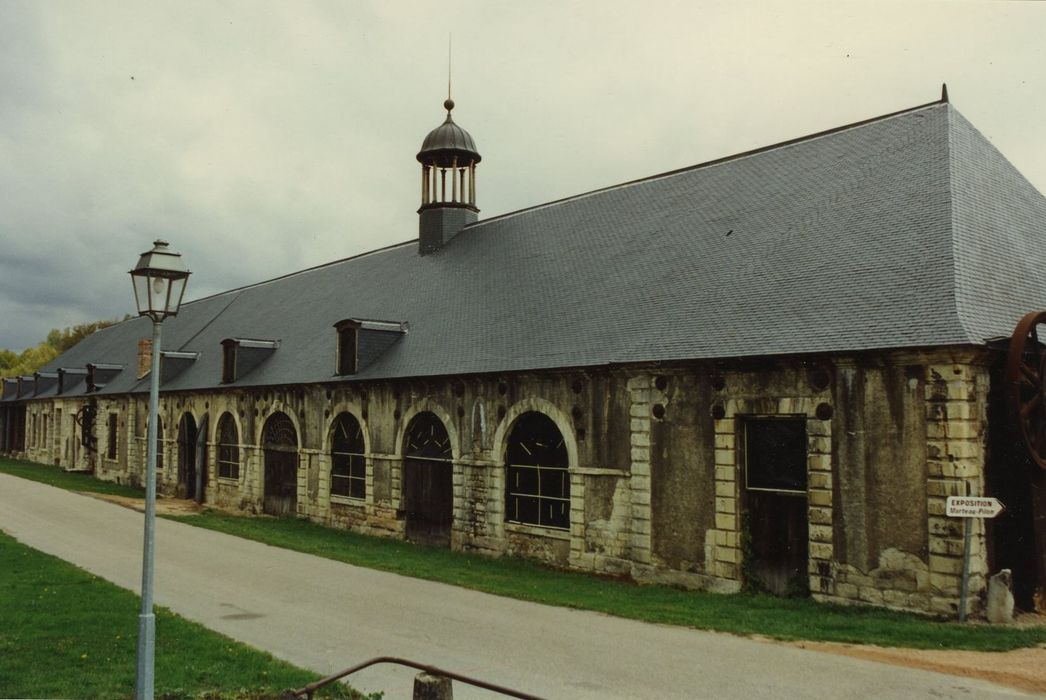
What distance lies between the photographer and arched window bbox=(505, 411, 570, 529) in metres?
17.8

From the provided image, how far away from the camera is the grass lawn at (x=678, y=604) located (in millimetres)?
11078

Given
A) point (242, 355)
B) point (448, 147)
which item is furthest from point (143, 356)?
point (448, 147)

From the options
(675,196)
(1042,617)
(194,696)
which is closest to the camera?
(194,696)

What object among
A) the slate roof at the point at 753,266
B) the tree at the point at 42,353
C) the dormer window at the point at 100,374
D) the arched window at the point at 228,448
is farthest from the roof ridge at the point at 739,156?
the tree at the point at 42,353

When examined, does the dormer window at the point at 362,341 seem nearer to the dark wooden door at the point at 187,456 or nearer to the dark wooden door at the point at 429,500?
the dark wooden door at the point at 429,500

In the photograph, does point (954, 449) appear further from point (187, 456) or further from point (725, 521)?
point (187, 456)

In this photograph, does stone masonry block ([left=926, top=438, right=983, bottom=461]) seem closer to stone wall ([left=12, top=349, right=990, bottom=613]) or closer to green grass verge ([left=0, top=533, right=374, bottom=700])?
stone wall ([left=12, top=349, right=990, bottom=613])

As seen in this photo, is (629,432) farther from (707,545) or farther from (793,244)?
(793,244)

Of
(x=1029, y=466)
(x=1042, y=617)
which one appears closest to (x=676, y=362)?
(x=1029, y=466)

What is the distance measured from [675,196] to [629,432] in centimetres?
794

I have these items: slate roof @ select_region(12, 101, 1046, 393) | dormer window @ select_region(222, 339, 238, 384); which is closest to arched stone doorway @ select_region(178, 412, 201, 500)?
dormer window @ select_region(222, 339, 238, 384)

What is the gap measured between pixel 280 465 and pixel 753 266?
17737 mm

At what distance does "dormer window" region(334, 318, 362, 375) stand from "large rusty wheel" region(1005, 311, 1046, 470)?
16477mm

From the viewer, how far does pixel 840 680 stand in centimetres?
908
